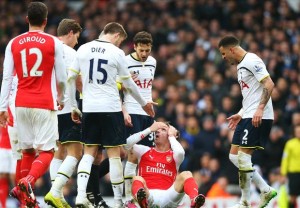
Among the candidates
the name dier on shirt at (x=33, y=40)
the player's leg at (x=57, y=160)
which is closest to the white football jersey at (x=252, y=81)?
the player's leg at (x=57, y=160)

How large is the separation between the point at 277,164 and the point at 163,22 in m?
8.09

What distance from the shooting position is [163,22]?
3038cm

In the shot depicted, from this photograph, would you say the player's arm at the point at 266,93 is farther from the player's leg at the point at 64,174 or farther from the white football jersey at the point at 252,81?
the player's leg at the point at 64,174

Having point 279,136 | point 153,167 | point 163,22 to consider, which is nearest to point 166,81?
point 163,22

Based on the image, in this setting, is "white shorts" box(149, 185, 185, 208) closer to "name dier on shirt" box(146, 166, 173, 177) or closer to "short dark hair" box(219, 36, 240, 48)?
"name dier on shirt" box(146, 166, 173, 177)

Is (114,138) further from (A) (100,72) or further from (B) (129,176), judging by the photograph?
(B) (129,176)

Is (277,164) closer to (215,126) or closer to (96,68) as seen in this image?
(215,126)

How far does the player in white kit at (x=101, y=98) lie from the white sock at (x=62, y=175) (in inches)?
10.9

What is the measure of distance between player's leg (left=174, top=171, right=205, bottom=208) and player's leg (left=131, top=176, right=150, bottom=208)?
53 centimetres

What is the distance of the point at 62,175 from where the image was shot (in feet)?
47.8

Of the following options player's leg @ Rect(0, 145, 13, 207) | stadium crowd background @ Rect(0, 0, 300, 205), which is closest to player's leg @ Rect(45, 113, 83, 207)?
player's leg @ Rect(0, 145, 13, 207)

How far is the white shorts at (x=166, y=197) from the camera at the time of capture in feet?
49.8

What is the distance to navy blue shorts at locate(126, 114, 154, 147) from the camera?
53.3ft

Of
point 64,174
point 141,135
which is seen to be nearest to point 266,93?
point 141,135
